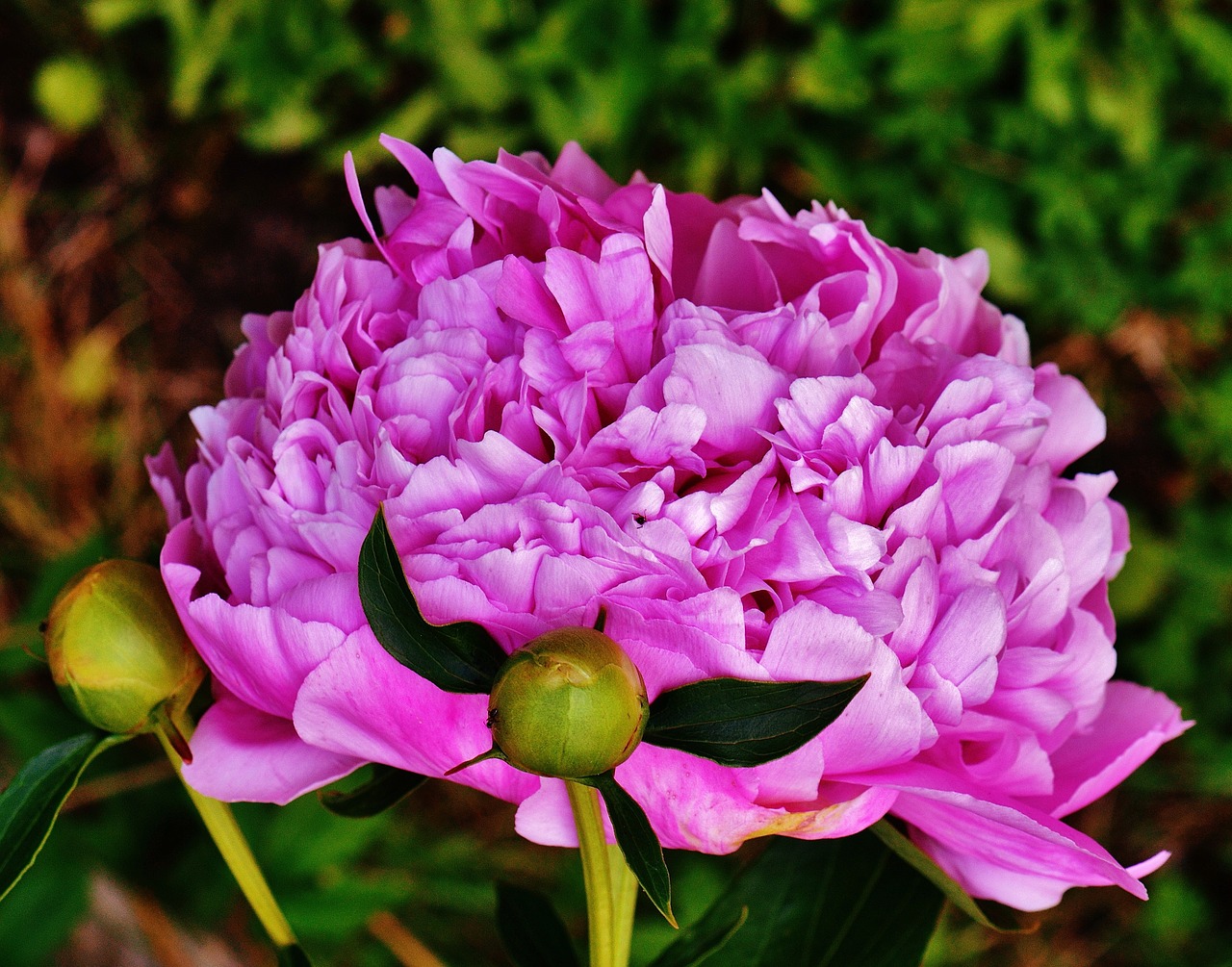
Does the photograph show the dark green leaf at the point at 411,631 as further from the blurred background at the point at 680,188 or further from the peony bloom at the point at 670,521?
the blurred background at the point at 680,188

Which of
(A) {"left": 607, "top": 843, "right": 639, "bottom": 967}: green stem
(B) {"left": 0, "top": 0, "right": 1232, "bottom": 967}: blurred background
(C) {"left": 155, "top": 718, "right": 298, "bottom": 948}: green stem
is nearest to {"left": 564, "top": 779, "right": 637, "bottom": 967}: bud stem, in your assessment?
(A) {"left": 607, "top": 843, "right": 639, "bottom": 967}: green stem

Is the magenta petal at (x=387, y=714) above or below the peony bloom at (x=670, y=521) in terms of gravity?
below

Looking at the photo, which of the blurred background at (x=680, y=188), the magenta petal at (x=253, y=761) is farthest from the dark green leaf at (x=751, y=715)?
the blurred background at (x=680, y=188)

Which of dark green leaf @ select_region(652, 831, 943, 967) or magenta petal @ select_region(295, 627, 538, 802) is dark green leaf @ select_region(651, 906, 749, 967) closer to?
dark green leaf @ select_region(652, 831, 943, 967)

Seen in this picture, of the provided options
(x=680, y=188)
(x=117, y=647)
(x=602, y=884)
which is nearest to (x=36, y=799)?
(x=117, y=647)

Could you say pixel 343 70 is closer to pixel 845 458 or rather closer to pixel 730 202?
pixel 730 202

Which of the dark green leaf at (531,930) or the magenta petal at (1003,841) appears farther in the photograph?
the dark green leaf at (531,930)
